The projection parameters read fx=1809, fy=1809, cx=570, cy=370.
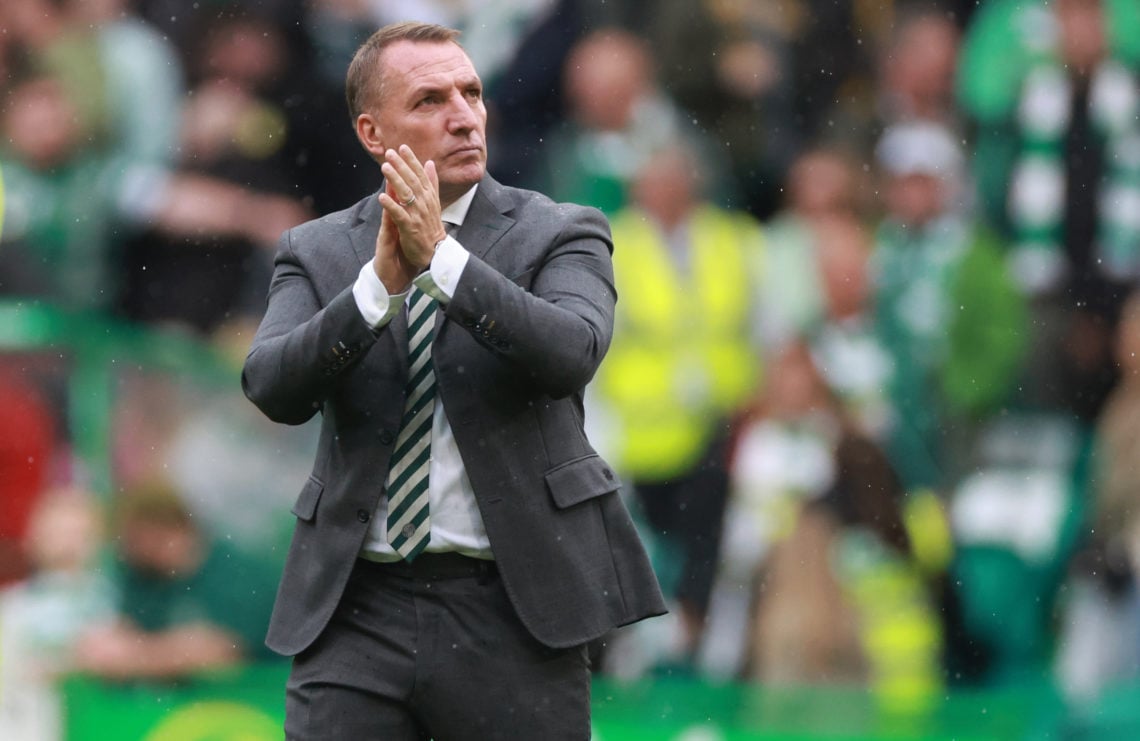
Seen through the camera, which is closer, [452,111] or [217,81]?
[452,111]

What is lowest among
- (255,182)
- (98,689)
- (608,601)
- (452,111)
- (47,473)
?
(98,689)

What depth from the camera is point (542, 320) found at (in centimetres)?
300

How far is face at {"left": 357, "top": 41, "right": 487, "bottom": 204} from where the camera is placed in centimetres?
321

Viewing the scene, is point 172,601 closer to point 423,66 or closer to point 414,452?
point 414,452

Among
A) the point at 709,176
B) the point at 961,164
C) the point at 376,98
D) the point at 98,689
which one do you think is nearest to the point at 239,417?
the point at 98,689

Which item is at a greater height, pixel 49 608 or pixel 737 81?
pixel 737 81

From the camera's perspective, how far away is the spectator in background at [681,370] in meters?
6.33

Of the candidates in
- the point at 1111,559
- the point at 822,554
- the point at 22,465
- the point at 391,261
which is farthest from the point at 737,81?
the point at 391,261

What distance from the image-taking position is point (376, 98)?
3.33 m

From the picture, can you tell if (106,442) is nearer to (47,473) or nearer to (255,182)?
(47,473)

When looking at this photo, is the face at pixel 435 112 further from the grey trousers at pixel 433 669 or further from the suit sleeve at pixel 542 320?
the grey trousers at pixel 433 669

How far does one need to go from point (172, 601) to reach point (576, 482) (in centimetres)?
363

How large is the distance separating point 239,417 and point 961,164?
9.15ft

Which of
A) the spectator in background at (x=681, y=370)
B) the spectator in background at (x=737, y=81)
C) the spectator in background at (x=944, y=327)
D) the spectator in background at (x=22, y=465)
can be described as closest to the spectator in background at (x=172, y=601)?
the spectator in background at (x=22, y=465)
